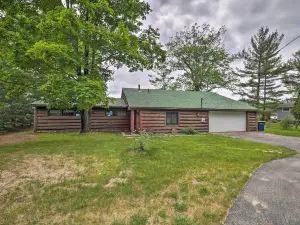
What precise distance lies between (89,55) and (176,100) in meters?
8.03

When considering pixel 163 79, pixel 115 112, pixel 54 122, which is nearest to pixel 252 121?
pixel 115 112

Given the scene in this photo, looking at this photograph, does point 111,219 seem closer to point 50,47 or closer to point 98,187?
point 98,187

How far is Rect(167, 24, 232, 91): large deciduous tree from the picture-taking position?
2425cm

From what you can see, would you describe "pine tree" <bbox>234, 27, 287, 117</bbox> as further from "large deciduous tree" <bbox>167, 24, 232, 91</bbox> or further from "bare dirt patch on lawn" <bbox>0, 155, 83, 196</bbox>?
"bare dirt patch on lawn" <bbox>0, 155, 83, 196</bbox>

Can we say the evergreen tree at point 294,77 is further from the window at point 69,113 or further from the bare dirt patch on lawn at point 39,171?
the bare dirt patch on lawn at point 39,171

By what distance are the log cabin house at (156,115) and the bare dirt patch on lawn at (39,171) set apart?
25.0ft

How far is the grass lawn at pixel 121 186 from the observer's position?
121 inches

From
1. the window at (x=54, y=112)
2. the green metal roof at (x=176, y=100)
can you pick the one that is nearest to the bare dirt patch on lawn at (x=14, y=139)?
the window at (x=54, y=112)

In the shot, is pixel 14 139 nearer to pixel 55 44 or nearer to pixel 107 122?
pixel 107 122

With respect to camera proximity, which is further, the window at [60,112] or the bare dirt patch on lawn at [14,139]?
the window at [60,112]

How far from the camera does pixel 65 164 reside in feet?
18.3

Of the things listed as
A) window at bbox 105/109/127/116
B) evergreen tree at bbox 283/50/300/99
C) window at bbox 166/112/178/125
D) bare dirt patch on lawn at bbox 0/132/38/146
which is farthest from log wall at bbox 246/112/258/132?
bare dirt patch on lawn at bbox 0/132/38/146

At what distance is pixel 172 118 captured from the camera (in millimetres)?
15086

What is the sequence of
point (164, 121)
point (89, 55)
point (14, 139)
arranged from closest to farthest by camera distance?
point (14, 139)
point (89, 55)
point (164, 121)
